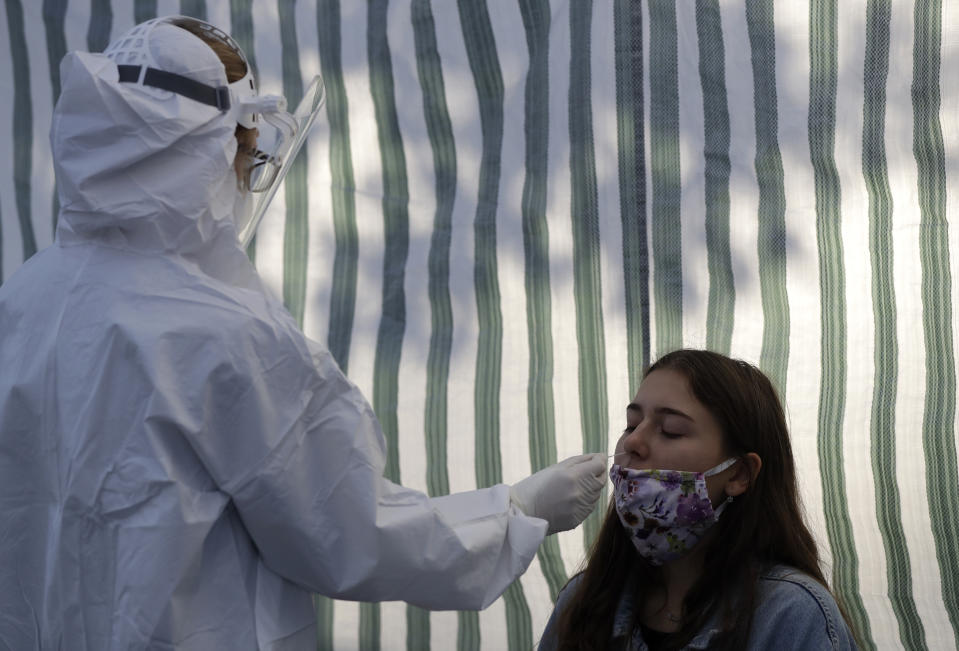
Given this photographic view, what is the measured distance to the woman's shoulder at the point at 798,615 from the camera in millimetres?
1438

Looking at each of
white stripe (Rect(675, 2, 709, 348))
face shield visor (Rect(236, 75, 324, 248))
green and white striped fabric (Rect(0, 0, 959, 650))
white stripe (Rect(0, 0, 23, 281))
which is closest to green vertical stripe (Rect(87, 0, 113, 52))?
green and white striped fabric (Rect(0, 0, 959, 650))

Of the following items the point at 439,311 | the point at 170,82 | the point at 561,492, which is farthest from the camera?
the point at 439,311

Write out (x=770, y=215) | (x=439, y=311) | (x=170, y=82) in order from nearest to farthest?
(x=170, y=82) < (x=770, y=215) < (x=439, y=311)

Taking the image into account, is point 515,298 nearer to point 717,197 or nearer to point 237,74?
point 717,197

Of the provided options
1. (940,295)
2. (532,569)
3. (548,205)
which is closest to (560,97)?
(548,205)

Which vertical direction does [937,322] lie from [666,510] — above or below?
above

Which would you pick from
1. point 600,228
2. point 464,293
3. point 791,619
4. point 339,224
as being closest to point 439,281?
point 464,293

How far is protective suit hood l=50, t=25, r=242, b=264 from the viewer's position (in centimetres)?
144

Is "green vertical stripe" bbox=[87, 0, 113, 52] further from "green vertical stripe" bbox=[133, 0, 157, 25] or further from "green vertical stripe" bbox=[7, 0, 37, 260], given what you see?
"green vertical stripe" bbox=[7, 0, 37, 260]

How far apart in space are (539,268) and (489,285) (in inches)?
5.0

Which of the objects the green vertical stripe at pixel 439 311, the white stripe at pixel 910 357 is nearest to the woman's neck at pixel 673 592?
the white stripe at pixel 910 357

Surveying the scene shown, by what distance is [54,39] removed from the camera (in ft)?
8.58

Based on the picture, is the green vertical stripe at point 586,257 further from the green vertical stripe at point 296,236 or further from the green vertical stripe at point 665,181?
the green vertical stripe at point 296,236

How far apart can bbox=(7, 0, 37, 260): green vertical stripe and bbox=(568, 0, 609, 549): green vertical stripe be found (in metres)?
1.39
